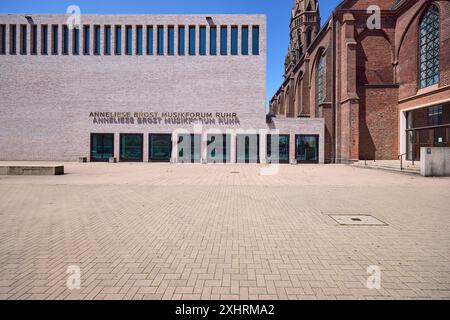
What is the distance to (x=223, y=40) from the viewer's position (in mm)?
29203

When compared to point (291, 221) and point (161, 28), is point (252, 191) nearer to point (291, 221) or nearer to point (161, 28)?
point (291, 221)

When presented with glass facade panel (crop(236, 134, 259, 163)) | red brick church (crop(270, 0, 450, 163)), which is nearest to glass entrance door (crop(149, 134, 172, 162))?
glass facade panel (crop(236, 134, 259, 163))

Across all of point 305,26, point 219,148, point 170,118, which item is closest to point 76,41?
point 170,118

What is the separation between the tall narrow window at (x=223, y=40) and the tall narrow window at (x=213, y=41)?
2.18 feet

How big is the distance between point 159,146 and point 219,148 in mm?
6548

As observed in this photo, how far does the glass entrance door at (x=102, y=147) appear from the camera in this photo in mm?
29000

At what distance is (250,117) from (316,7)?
4233cm

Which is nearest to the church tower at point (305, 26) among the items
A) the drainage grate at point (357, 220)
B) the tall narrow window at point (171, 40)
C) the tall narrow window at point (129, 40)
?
the tall narrow window at point (171, 40)

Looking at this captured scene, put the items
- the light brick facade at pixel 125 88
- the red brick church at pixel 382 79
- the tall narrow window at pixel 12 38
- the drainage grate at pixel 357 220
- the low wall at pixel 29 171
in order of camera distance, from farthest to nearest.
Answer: the tall narrow window at pixel 12 38 → the light brick facade at pixel 125 88 → the red brick church at pixel 382 79 → the low wall at pixel 29 171 → the drainage grate at pixel 357 220

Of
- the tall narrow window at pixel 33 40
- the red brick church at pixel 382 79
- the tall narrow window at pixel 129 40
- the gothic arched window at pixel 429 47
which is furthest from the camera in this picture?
the tall narrow window at pixel 33 40

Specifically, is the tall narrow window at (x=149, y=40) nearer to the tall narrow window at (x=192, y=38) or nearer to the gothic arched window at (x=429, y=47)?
the tall narrow window at (x=192, y=38)

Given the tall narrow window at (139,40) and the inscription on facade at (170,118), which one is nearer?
the inscription on facade at (170,118)

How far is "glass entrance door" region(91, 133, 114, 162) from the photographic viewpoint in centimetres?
2900

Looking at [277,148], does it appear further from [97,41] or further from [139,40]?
[97,41]
